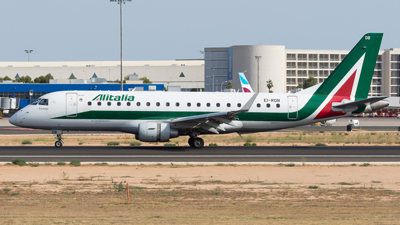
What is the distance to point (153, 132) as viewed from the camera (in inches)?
1262

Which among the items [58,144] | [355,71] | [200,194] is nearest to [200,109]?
[58,144]

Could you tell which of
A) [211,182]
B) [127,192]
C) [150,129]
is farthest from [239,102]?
Answer: [127,192]

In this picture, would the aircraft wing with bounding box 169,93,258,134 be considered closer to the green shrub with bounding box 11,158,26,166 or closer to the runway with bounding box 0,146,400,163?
the runway with bounding box 0,146,400,163

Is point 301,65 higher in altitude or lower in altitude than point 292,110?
higher

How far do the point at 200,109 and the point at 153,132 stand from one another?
4178 millimetres

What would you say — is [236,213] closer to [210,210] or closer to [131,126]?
[210,210]

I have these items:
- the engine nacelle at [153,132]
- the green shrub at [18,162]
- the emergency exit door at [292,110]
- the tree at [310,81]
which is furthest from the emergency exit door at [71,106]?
the tree at [310,81]

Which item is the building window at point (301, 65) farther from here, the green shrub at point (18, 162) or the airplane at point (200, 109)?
the green shrub at point (18, 162)

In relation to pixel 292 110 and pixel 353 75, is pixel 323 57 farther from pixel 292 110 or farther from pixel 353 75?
pixel 292 110

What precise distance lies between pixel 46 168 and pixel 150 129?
30.1 ft

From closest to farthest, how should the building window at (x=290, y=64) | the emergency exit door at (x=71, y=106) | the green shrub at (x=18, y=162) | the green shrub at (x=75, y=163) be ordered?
1. the green shrub at (x=18, y=162)
2. the green shrub at (x=75, y=163)
3. the emergency exit door at (x=71, y=106)
4. the building window at (x=290, y=64)

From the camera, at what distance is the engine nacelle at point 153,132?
3203cm

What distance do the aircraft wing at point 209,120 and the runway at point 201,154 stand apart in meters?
1.54

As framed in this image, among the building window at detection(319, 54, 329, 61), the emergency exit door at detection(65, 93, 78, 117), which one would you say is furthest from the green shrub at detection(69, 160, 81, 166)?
the building window at detection(319, 54, 329, 61)
